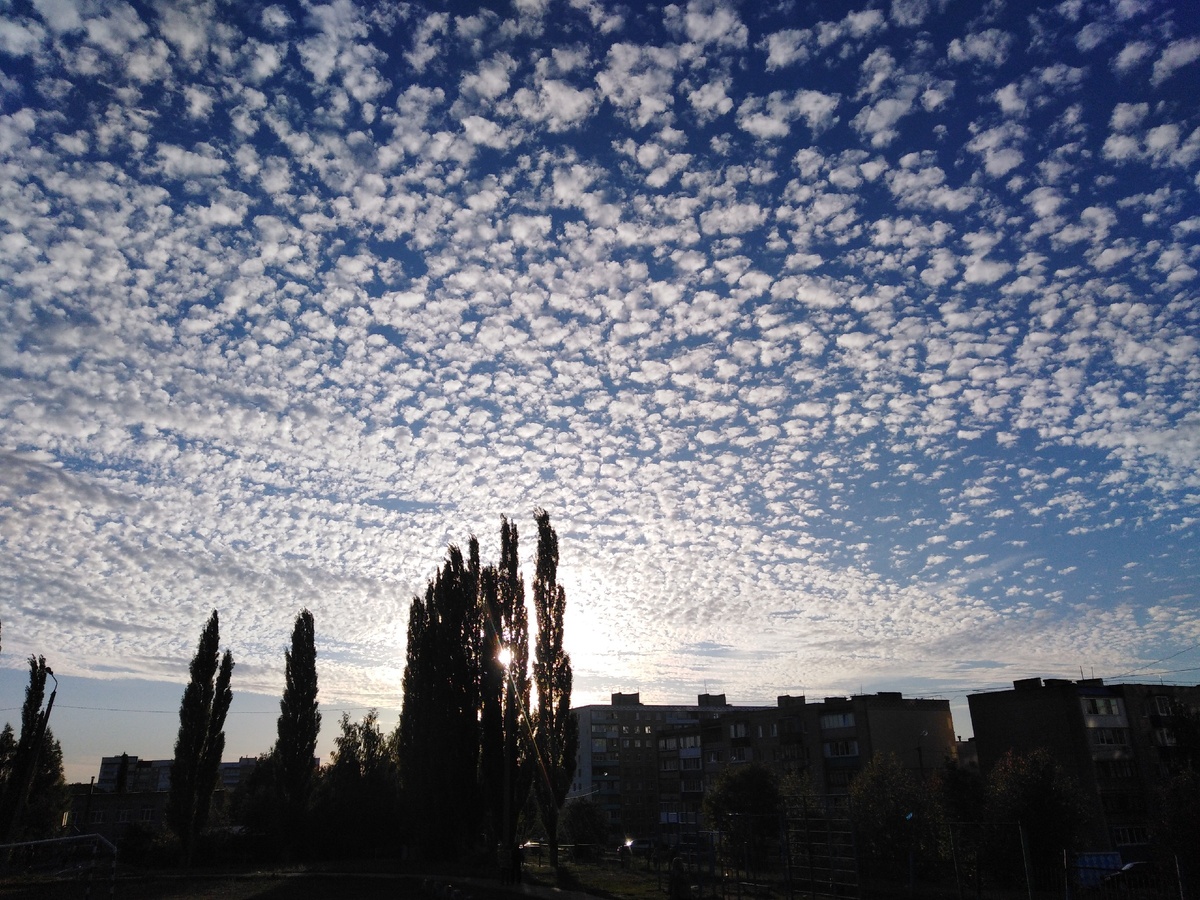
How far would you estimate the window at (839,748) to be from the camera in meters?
69.5

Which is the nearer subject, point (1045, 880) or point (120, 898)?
point (120, 898)

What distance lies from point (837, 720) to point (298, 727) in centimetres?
4568

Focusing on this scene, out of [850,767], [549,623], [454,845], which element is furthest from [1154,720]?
[454,845]

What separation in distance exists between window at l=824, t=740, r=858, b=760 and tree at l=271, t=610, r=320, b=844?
44.3 metres

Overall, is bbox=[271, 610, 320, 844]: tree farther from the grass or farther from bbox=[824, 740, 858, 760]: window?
bbox=[824, 740, 858, 760]: window

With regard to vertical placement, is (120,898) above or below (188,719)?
below

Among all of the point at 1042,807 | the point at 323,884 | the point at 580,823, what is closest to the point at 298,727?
the point at 323,884

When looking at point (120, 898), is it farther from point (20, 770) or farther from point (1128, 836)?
point (1128, 836)

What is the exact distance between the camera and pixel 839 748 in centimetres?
7056

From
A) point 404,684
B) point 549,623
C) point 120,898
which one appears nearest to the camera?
point 120,898

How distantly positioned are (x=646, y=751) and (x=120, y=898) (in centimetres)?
10353

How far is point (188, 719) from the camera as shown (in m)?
46.7

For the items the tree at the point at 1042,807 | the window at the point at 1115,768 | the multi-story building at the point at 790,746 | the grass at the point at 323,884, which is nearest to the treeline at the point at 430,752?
the grass at the point at 323,884

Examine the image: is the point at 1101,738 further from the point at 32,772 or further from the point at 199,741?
the point at 32,772
